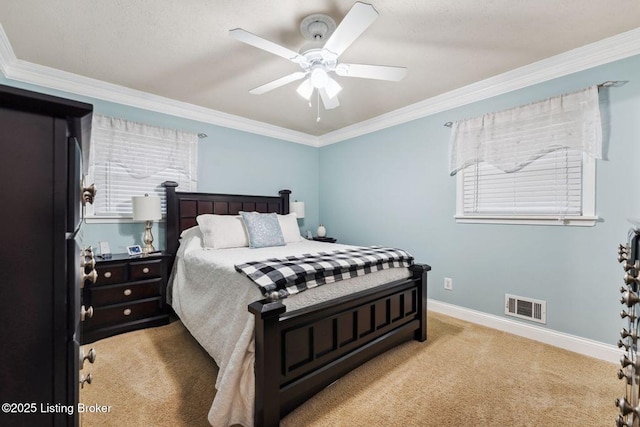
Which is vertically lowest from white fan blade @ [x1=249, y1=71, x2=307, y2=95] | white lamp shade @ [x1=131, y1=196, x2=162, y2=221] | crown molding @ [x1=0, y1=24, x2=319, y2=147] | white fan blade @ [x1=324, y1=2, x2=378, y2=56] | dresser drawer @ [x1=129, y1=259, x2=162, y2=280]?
dresser drawer @ [x1=129, y1=259, x2=162, y2=280]

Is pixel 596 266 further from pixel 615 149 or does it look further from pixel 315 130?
pixel 315 130

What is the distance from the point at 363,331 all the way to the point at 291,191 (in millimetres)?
2757

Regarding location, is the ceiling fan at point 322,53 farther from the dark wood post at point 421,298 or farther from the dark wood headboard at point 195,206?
the dark wood headboard at point 195,206

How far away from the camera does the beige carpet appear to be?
1.56 metres

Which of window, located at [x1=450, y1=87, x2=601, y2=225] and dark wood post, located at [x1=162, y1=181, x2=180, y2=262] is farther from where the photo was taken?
dark wood post, located at [x1=162, y1=181, x2=180, y2=262]

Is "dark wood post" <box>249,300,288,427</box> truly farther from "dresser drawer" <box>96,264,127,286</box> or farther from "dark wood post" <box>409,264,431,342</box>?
"dresser drawer" <box>96,264,127,286</box>

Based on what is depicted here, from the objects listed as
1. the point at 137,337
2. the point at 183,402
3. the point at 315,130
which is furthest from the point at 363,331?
the point at 315,130

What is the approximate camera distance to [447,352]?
89.4 inches

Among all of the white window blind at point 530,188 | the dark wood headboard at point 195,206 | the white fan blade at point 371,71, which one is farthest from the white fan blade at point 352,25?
the dark wood headboard at point 195,206

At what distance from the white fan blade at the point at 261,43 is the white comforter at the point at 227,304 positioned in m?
1.45

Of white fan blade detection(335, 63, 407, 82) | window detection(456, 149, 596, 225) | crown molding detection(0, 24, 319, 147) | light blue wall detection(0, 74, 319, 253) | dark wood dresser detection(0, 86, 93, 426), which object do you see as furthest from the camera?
light blue wall detection(0, 74, 319, 253)

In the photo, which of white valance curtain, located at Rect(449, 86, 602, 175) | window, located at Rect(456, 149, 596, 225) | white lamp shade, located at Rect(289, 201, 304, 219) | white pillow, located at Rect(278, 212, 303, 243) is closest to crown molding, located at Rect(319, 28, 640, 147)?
white valance curtain, located at Rect(449, 86, 602, 175)

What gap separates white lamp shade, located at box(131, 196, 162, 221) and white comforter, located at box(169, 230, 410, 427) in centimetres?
46

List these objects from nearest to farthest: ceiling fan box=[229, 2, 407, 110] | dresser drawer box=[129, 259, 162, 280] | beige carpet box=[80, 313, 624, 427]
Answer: beige carpet box=[80, 313, 624, 427] → ceiling fan box=[229, 2, 407, 110] → dresser drawer box=[129, 259, 162, 280]
